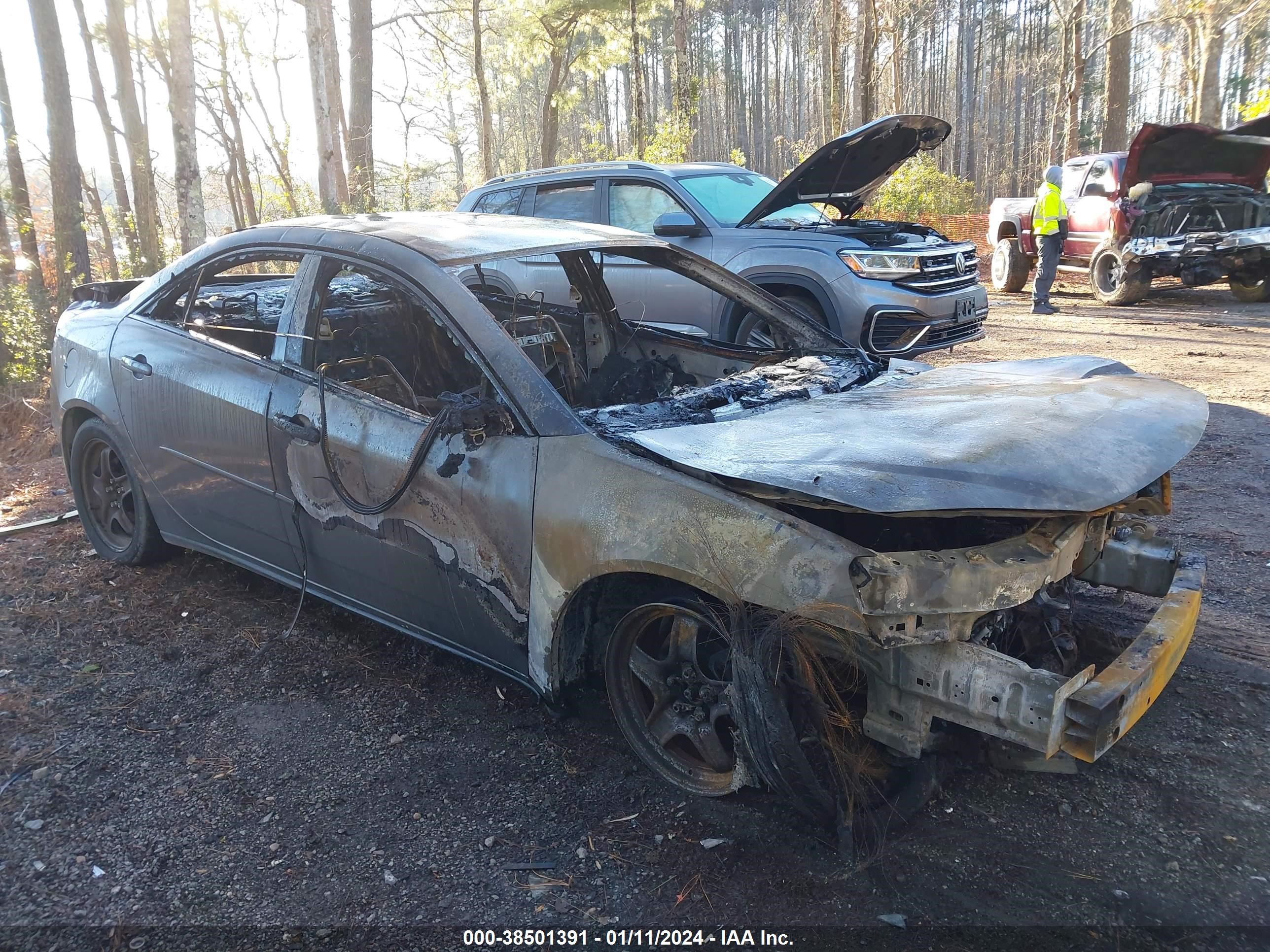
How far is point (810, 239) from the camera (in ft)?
23.9

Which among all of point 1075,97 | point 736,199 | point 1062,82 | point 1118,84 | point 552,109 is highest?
point 1062,82

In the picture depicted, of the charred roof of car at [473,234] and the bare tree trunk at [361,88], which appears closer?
the charred roof of car at [473,234]

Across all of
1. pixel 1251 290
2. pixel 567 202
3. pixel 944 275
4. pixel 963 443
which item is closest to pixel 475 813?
pixel 963 443

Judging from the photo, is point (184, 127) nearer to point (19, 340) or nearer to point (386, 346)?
point (19, 340)

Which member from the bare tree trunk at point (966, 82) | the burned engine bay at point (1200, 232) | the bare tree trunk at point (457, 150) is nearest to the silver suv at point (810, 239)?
the burned engine bay at point (1200, 232)

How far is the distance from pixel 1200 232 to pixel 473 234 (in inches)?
488


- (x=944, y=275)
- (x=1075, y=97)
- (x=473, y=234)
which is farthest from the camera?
(x=1075, y=97)

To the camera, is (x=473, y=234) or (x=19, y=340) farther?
(x=19, y=340)

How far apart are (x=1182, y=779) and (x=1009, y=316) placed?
35.5 feet

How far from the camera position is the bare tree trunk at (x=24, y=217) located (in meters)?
10.9

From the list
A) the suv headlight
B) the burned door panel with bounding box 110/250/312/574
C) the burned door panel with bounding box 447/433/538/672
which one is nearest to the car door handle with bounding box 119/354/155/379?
the burned door panel with bounding box 110/250/312/574

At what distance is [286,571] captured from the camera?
367 centimetres

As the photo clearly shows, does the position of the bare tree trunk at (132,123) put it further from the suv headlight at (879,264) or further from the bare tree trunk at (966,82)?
the bare tree trunk at (966,82)

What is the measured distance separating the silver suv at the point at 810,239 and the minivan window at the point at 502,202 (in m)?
0.17
